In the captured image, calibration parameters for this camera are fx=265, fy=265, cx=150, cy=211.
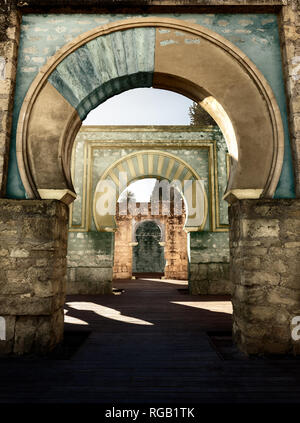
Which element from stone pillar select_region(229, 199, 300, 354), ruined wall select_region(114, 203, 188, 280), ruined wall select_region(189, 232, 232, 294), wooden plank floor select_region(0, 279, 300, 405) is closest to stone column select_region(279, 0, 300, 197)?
stone pillar select_region(229, 199, 300, 354)

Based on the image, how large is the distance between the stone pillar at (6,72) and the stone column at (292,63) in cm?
321

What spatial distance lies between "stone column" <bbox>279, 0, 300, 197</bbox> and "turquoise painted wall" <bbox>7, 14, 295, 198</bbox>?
0.08 metres

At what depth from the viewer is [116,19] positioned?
3299mm

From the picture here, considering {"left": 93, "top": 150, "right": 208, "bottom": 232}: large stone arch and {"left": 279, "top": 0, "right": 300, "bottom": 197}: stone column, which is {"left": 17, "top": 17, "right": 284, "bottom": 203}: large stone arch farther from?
{"left": 93, "top": 150, "right": 208, "bottom": 232}: large stone arch

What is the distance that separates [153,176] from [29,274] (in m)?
5.53

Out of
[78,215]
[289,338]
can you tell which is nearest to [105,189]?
[78,215]

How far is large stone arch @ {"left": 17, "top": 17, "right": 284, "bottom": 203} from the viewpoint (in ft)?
9.77

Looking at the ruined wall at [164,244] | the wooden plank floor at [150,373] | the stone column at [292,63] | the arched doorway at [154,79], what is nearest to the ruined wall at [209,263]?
the wooden plank floor at [150,373]

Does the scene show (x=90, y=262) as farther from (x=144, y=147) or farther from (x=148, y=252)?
(x=148, y=252)

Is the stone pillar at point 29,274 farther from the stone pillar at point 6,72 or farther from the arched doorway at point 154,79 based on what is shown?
the stone pillar at point 6,72

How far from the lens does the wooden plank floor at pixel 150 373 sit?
6.26 feet

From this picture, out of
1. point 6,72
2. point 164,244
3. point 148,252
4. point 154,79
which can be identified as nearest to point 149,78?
point 154,79
